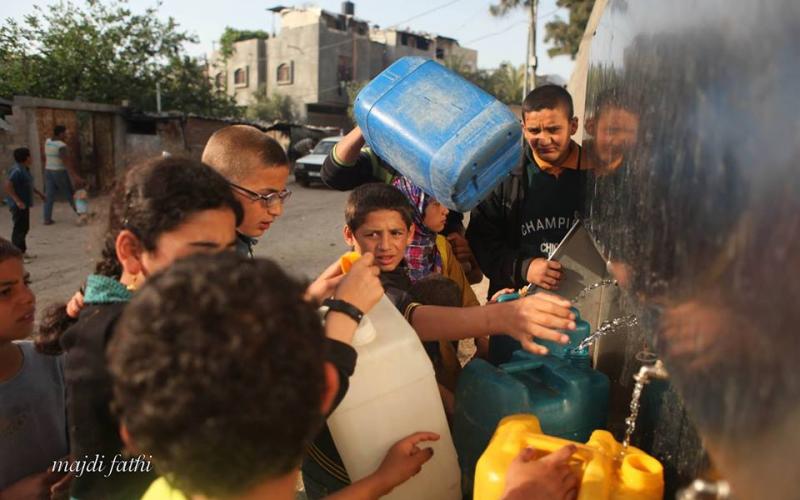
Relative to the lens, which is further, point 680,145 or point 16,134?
point 16,134

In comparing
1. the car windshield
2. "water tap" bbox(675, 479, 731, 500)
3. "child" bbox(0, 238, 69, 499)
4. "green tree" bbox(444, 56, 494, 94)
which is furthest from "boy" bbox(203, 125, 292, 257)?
"green tree" bbox(444, 56, 494, 94)

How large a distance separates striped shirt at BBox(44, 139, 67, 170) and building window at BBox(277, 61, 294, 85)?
26.3 metres

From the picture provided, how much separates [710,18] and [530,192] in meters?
1.77

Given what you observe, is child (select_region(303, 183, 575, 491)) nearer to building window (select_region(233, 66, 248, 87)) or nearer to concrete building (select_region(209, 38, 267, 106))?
concrete building (select_region(209, 38, 267, 106))

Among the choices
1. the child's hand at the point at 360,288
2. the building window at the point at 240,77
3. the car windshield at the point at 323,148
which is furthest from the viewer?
the building window at the point at 240,77

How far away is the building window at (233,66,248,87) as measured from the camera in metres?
37.5

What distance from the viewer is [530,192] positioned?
2.54 meters

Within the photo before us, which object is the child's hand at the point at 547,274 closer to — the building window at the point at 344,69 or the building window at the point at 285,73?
the building window at the point at 344,69

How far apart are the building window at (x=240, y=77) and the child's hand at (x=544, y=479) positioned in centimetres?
3950

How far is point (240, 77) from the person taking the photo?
37.9 metres

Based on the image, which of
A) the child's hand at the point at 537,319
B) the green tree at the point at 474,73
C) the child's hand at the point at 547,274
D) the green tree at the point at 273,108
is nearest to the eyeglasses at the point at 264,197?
the child's hand at the point at 537,319

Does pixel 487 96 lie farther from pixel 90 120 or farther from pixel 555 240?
pixel 90 120

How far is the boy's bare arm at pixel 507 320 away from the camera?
4.72 feet

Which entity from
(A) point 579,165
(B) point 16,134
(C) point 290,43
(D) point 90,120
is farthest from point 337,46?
(A) point 579,165
